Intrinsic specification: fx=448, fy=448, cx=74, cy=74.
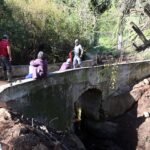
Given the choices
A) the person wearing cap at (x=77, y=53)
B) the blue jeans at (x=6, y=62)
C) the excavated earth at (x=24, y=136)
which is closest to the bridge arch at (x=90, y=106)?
the person wearing cap at (x=77, y=53)

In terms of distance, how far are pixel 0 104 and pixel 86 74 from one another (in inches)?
275

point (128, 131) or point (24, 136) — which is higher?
point (24, 136)

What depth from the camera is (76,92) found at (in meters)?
17.4

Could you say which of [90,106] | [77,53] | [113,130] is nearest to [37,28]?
[77,53]

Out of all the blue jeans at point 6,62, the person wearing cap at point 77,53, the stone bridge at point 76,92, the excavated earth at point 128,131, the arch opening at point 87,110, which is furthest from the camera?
the arch opening at point 87,110

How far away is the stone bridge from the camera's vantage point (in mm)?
13570

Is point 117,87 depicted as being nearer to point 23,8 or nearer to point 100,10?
point 23,8

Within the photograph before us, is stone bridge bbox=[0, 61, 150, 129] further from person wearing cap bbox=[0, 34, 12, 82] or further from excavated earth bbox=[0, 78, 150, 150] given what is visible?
person wearing cap bbox=[0, 34, 12, 82]

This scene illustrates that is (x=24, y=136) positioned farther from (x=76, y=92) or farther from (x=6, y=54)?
(x=76, y=92)

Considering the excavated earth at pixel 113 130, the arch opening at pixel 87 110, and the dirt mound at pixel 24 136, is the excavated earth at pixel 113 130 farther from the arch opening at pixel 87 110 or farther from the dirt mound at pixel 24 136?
the arch opening at pixel 87 110

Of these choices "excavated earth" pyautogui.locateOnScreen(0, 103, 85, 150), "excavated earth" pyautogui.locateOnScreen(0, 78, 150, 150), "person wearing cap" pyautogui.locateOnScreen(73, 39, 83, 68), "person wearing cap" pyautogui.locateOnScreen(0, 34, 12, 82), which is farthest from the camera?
"person wearing cap" pyautogui.locateOnScreen(73, 39, 83, 68)

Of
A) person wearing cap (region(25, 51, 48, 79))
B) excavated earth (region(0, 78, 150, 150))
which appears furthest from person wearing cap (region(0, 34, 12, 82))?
excavated earth (region(0, 78, 150, 150))

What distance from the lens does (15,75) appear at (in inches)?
739

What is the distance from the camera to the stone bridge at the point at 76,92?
13570 millimetres
